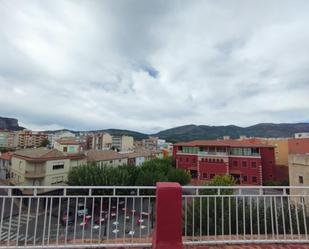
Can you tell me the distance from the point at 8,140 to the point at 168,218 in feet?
294

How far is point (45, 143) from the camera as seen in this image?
7844 centimetres

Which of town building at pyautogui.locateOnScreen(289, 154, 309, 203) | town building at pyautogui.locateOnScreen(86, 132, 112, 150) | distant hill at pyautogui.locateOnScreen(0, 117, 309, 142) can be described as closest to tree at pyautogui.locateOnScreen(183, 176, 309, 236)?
town building at pyautogui.locateOnScreen(289, 154, 309, 203)

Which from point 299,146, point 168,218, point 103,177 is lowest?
point 103,177

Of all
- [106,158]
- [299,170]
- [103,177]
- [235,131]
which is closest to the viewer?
[299,170]

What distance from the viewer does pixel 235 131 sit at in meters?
174

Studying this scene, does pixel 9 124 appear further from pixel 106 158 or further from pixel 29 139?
pixel 106 158

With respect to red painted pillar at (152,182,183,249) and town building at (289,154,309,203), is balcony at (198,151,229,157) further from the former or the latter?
red painted pillar at (152,182,183,249)

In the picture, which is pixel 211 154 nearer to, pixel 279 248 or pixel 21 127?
pixel 279 248

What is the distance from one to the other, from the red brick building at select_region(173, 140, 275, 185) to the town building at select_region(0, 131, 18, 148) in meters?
70.1

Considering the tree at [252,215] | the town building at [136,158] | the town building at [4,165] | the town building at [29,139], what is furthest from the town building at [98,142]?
the tree at [252,215]

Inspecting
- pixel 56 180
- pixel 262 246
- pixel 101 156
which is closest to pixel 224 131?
pixel 101 156

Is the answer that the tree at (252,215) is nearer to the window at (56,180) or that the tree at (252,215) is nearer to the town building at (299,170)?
the town building at (299,170)

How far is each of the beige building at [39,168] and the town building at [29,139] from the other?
59.4 metres

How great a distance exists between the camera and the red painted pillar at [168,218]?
9.29 feet
